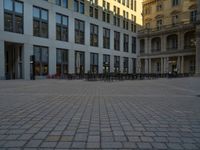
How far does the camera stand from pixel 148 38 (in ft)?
204

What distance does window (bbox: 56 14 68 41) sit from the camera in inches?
1552

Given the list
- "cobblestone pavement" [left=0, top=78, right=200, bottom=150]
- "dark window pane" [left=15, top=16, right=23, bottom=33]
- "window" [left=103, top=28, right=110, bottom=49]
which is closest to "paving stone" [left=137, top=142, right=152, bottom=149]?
"cobblestone pavement" [left=0, top=78, right=200, bottom=150]

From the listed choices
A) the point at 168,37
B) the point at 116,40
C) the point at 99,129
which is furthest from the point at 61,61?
the point at 99,129

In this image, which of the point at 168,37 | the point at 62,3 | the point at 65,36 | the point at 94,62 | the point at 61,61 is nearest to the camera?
the point at 62,3

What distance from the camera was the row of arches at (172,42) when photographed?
175ft

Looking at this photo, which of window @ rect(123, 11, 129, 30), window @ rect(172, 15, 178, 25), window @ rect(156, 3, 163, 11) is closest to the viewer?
window @ rect(123, 11, 129, 30)

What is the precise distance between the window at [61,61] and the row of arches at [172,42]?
28346 millimetres

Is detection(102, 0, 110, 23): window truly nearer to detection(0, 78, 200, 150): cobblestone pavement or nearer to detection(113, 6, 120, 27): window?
detection(113, 6, 120, 27): window

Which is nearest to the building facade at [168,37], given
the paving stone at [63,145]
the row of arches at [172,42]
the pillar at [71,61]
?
the row of arches at [172,42]

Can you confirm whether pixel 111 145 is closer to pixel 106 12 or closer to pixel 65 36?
pixel 65 36

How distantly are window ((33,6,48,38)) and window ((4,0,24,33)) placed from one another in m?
2.57

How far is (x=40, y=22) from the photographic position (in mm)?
35969

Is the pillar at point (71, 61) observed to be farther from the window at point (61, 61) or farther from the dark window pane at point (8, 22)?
the dark window pane at point (8, 22)

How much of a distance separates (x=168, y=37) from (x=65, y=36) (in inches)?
1195
